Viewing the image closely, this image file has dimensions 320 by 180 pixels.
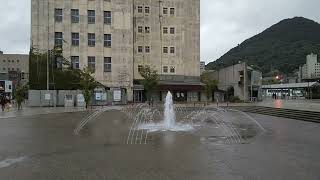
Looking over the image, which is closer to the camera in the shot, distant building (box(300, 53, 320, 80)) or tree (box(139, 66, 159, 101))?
tree (box(139, 66, 159, 101))

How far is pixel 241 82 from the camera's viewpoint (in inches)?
3046

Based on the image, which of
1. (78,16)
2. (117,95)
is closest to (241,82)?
(117,95)

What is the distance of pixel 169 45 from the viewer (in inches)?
3184

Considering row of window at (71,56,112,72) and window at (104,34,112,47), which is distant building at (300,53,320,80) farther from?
window at (104,34,112,47)

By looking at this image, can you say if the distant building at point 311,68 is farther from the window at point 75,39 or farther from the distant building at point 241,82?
the window at point 75,39

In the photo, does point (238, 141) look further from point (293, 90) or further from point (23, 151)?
point (293, 90)

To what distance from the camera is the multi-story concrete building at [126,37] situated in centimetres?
7281

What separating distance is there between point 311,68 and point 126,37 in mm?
70037

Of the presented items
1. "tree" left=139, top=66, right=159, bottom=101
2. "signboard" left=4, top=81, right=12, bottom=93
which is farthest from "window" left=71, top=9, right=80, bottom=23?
"signboard" left=4, top=81, right=12, bottom=93

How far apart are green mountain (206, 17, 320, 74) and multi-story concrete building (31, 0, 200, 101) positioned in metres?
51.9

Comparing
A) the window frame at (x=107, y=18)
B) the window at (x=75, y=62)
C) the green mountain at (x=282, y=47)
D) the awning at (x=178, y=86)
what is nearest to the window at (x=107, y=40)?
the window frame at (x=107, y=18)

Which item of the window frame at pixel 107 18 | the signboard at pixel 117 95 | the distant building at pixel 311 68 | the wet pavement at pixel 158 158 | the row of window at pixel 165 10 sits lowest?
the wet pavement at pixel 158 158

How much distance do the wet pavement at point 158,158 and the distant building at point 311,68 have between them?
10846 cm

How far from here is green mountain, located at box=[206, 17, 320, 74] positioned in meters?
139
